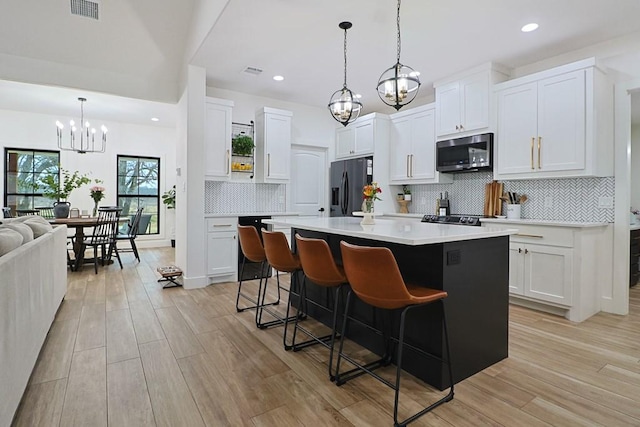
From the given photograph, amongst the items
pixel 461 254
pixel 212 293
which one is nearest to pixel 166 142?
pixel 212 293

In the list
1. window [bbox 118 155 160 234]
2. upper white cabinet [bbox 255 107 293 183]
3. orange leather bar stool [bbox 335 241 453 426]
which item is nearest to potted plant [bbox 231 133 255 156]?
upper white cabinet [bbox 255 107 293 183]

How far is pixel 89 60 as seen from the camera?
455 centimetres

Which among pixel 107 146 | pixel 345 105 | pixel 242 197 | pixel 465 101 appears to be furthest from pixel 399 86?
pixel 107 146

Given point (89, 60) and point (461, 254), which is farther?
point (89, 60)

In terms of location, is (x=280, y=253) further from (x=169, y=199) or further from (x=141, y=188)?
(x=141, y=188)

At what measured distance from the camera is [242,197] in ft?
17.6

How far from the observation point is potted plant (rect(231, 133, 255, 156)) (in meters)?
5.14

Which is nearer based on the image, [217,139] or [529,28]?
[529,28]

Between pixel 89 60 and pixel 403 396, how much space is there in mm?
5320

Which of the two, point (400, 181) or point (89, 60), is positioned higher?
point (89, 60)

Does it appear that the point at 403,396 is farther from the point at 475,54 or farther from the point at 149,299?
the point at 475,54

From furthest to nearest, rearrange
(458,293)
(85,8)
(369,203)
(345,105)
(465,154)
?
(465,154)
(85,8)
(345,105)
(369,203)
(458,293)

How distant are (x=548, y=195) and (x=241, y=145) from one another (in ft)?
13.2

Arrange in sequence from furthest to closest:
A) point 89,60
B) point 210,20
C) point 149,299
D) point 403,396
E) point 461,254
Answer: point 89,60 < point 149,299 < point 210,20 < point 461,254 < point 403,396
